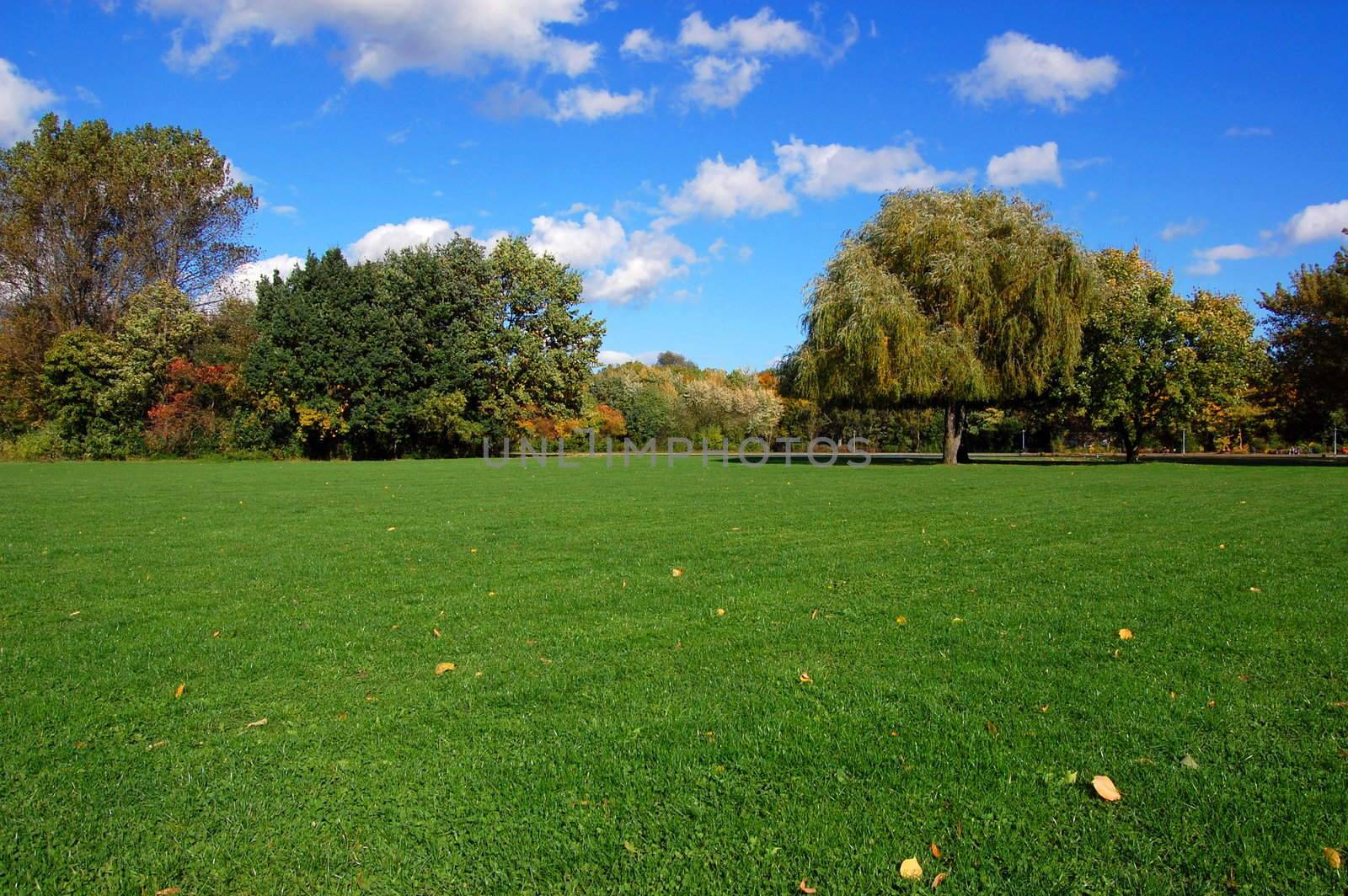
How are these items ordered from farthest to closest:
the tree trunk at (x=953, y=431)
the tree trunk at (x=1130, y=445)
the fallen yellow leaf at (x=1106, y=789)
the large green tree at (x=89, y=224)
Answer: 1. the large green tree at (x=89, y=224)
2. the tree trunk at (x=1130, y=445)
3. the tree trunk at (x=953, y=431)
4. the fallen yellow leaf at (x=1106, y=789)

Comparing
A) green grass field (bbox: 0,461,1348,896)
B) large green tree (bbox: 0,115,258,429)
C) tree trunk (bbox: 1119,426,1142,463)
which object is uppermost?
large green tree (bbox: 0,115,258,429)

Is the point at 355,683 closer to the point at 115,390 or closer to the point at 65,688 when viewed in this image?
the point at 65,688

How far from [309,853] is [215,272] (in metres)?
49.0

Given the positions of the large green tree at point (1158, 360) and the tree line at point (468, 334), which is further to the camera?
the large green tree at point (1158, 360)

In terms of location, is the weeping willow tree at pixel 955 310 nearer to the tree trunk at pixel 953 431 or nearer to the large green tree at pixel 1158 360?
the tree trunk at pixel 953 431

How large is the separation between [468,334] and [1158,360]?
32.0 metres

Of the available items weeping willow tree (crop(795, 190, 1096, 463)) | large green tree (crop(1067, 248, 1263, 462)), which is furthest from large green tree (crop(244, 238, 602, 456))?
large green tree (crop(1067, 248, 1263, 462))

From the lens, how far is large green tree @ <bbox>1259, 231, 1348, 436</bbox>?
2828 cm

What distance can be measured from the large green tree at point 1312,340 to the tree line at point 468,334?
0.12 m

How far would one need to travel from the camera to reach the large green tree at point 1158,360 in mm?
28844

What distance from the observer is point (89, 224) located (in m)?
39.1

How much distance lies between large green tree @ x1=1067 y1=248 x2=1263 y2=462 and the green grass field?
23667 millimetres

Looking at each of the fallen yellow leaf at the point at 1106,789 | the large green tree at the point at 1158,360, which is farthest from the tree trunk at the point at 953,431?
the fallen yellow leaf at the point at 1106,789

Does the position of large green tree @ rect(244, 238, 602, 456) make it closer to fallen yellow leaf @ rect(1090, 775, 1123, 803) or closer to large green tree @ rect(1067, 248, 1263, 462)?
large green tree @ rect(1067, 248, 1263, 462)
